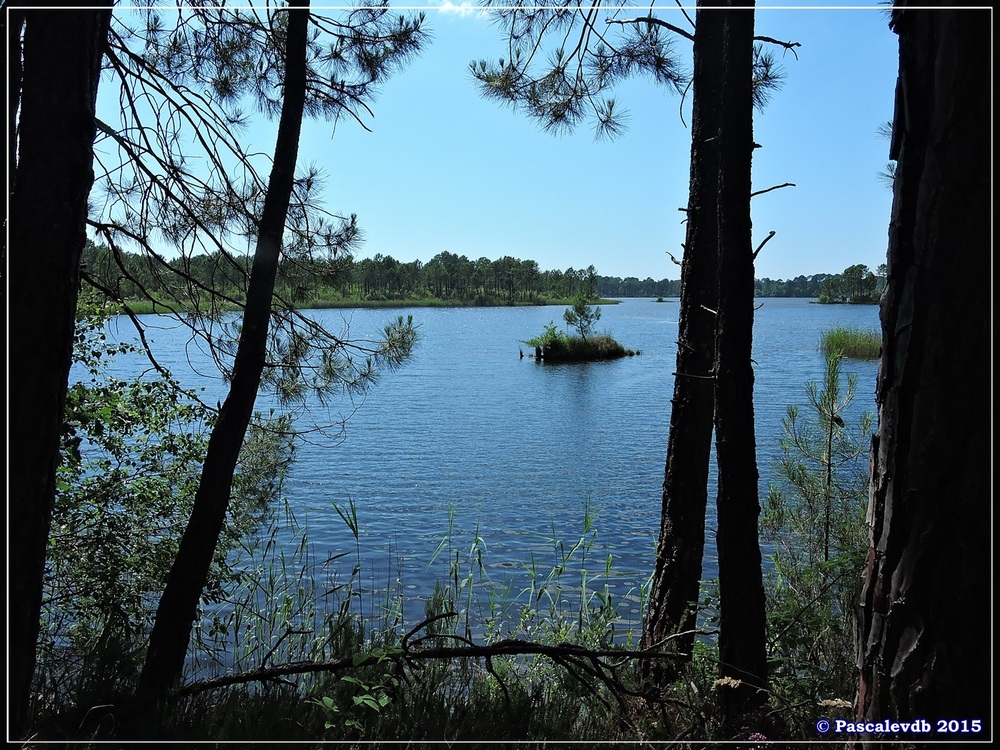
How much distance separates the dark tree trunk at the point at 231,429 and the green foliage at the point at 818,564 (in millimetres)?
2673

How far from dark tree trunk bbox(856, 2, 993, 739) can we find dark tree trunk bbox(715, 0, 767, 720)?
3.56ft

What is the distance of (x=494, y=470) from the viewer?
15906 millimetres

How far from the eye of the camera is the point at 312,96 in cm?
487

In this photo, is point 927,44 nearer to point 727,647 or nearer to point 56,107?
point 727,647

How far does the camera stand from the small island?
42219 mm

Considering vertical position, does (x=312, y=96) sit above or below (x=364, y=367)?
above

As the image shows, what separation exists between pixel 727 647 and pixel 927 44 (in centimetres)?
→ 225

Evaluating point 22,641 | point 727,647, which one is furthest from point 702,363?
point 22,641

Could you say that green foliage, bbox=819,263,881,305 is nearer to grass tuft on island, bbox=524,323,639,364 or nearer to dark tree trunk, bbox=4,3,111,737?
grass tuft on island, bbox=524,323,639,364

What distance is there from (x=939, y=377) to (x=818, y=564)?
2938 mm

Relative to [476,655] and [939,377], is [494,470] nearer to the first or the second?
[476,655]

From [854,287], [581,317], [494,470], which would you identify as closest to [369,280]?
[581,317]

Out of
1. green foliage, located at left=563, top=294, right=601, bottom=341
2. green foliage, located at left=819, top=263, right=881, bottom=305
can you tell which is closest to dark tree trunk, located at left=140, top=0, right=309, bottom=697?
green foliage, located at left=563, top=294, right=601, bottom=341

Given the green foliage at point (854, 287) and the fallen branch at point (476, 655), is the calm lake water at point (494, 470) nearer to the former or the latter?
the fallen branch at point (476, 655)
